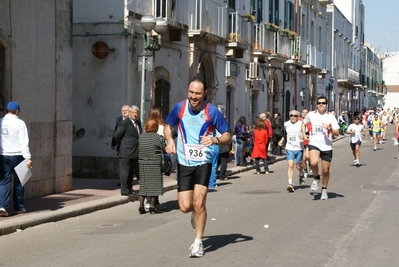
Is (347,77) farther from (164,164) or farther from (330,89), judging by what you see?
(164,164)

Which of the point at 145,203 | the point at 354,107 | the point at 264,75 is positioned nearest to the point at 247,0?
the point at 264,75

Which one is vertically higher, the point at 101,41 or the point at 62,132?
the point at 101,41

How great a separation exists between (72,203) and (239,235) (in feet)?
15.5

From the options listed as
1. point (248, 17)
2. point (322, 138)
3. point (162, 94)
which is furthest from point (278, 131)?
point (322, 138)

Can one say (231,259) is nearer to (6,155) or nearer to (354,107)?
(6,155)

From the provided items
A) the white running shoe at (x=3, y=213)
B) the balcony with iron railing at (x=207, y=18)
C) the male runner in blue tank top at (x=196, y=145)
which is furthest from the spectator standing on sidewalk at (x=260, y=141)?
the male runner in blue tank top at (x=196, y=145)

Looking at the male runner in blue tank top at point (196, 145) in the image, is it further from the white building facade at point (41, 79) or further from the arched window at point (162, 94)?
the arched window at point (162, 94)

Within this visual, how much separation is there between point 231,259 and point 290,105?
111ft

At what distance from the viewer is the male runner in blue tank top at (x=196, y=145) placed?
8.87m

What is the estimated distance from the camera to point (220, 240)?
10023 mm

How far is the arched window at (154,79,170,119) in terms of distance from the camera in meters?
22.4

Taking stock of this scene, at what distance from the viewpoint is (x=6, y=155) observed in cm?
1238

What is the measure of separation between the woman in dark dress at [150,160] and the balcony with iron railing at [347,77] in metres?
48.5

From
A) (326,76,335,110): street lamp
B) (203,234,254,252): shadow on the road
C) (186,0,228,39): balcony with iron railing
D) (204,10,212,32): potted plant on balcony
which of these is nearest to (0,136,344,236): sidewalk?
(203,234,254,252): shadow on the road
